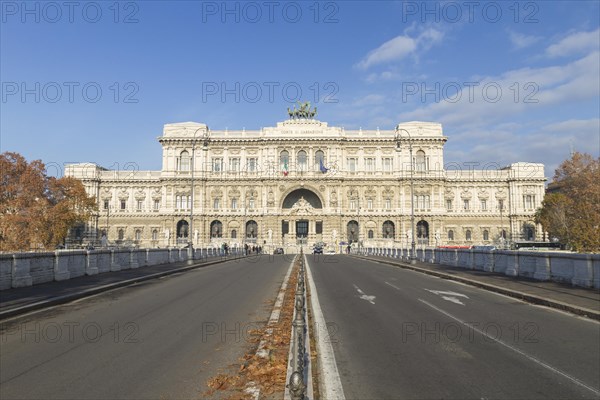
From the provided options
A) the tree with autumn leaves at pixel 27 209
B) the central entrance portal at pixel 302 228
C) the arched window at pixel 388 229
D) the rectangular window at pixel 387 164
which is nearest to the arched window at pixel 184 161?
the central entrance portal at pixel 302 228

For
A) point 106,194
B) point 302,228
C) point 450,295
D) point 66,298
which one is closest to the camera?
point 66,298

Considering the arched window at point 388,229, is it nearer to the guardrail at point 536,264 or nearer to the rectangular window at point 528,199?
the rectangular window at point 528,199

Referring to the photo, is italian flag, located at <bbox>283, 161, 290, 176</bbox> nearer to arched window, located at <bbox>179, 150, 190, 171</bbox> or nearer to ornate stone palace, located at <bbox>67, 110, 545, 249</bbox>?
ornate stone palace, located at <bbox>67, 110, 545, 249</bbox>

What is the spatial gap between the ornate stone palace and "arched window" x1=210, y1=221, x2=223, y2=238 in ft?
0.63

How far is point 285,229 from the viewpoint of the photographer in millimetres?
85188

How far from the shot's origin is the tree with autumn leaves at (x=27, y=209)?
182 feet

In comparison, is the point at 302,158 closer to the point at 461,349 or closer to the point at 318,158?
the point at 318,158

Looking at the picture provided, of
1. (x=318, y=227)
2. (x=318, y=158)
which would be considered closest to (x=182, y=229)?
(x=318, y=227)

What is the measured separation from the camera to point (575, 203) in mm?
61156

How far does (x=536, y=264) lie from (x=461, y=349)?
14.1m

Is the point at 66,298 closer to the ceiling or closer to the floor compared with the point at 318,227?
closer to the floor

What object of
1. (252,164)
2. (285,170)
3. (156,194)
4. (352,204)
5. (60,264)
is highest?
(252,164)

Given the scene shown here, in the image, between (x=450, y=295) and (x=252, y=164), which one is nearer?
(x=450, y=295)

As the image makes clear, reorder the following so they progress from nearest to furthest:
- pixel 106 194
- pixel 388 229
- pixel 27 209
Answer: pixel 27 209 → pixel 388 229 → pixel 106 194
